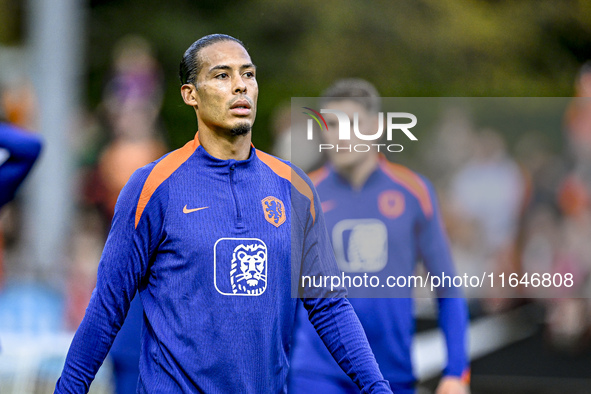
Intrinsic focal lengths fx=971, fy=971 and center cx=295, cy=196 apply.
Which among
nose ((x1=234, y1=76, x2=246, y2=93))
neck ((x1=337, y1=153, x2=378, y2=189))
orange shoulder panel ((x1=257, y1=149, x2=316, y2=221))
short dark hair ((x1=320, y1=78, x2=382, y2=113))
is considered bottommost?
orange shoulder panel ((x1=257, y1=149, x2=316, y2=221))

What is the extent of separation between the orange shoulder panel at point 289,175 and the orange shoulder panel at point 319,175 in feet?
5.81

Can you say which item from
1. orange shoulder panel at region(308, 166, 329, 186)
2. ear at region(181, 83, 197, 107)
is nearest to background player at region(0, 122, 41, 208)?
orange shoulder panel at region(308, 166, 329, 186)

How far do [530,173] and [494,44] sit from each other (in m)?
9.38

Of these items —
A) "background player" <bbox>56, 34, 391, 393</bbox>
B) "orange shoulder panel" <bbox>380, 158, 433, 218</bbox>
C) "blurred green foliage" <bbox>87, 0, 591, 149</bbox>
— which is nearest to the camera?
"background player" <bbox>56, 34, 391, 393</bbox>

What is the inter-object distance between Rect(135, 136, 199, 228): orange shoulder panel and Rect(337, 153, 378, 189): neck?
1937mm

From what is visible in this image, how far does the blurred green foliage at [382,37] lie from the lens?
61.6ft

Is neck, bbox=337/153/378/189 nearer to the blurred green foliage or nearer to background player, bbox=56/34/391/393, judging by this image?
background player, bbox=56/34/391/393

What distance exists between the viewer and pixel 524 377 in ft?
26.9

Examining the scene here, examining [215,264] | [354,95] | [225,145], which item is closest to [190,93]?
[225,145]

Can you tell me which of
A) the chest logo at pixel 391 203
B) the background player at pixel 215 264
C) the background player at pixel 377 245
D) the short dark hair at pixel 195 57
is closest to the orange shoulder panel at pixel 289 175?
the background player at pixel 215 264

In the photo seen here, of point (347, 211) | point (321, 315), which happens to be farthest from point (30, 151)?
point (321, 315)

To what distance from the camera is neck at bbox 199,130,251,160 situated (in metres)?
3.64

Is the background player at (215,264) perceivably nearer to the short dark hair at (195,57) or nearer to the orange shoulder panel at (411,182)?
the short dark hair at (195,57)

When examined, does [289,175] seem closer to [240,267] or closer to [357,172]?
[240,267]
